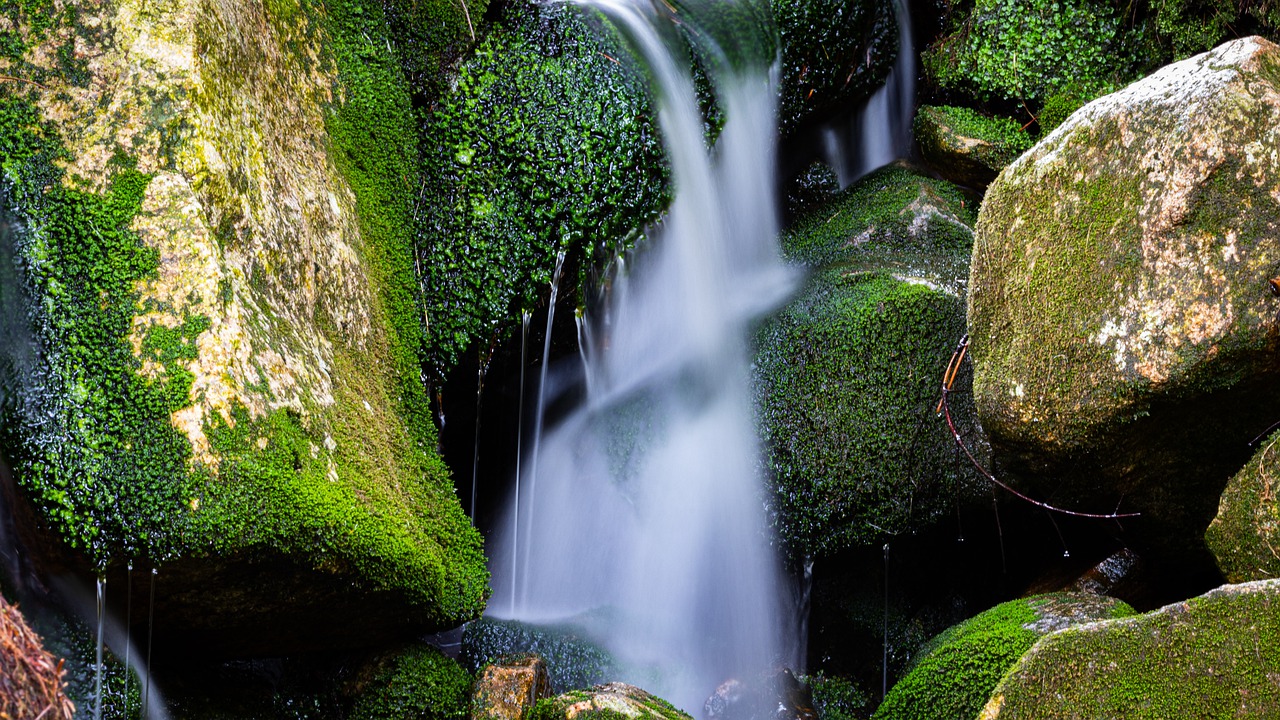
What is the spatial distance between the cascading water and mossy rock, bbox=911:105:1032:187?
1455 mm

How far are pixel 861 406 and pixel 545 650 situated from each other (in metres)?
1.96

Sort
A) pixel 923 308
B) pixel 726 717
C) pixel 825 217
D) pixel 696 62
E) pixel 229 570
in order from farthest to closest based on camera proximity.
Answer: pixel 825 217, pixel 696 62, pixel 923 308, pixel 726 717, pixel 229 570

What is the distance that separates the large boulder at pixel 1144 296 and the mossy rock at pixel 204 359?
2417mm

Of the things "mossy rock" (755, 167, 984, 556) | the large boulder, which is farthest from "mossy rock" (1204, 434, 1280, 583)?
"mossy rock" (755, 167, 984, 556)

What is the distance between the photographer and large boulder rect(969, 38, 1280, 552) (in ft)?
10.5

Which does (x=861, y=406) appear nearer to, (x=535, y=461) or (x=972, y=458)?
(x=972, y=458)

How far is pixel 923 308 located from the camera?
4.96m

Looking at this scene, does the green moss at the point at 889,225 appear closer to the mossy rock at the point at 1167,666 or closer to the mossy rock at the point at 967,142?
the mossy rock at the point at 967,142

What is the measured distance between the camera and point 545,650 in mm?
4461

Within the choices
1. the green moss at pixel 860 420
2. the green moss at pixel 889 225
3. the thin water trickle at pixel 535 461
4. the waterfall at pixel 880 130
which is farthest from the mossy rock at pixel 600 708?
the waterfall at pixel 880 130

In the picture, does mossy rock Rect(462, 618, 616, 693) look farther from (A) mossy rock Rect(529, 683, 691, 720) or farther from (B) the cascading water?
(A) mossy rock Rect(529, 683, 691, 720)

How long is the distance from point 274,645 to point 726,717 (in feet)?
A: 6.85

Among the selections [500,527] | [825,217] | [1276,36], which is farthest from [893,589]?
[1276,36]

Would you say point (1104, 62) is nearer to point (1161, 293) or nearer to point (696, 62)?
point (696, 62)
